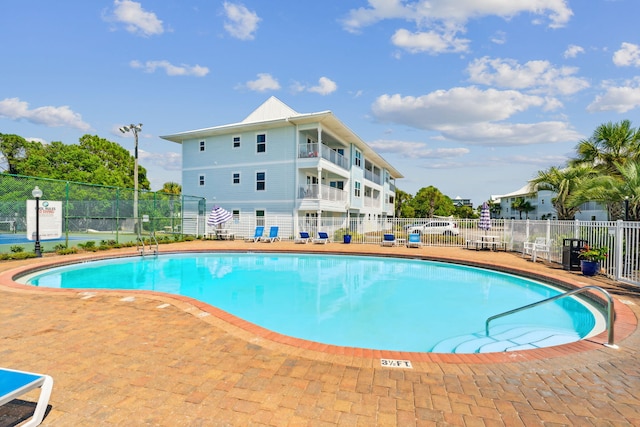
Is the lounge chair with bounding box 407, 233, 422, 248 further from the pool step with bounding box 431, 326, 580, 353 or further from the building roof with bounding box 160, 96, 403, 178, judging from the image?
the pool step with bounding box 431, 326, 580, 353

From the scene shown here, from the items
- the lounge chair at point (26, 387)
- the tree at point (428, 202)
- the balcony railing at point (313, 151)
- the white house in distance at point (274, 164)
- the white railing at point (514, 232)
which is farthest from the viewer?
the tree at point (428, 202)

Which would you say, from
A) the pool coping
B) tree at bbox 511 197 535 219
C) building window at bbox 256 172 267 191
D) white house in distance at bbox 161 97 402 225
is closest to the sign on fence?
the pool coping

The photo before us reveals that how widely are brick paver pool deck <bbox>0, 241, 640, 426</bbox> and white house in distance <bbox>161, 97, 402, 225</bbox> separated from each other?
59.5 feet

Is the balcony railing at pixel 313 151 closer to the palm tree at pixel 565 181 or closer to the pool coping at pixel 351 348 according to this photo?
the palm tree at pixel 565 181

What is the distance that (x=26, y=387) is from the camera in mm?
2496

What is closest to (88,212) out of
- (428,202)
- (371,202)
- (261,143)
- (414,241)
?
(261,143)

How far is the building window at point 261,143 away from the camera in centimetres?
2430

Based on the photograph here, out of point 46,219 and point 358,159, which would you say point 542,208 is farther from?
point 46,219

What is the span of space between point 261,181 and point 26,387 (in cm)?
2250

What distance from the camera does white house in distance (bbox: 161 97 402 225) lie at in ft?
75.5

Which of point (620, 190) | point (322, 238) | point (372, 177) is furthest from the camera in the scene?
point (372, 177)

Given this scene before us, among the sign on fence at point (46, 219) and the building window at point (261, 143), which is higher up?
the building window at point (261, 143)

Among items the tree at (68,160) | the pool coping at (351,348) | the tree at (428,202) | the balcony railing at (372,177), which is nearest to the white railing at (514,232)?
the pool coping at (351,348)

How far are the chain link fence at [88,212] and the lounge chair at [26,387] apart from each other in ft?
49.1
